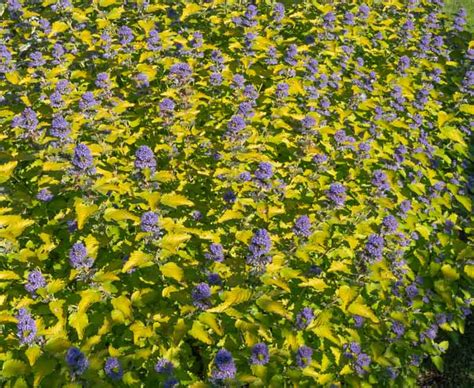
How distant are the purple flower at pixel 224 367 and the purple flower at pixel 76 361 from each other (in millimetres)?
842

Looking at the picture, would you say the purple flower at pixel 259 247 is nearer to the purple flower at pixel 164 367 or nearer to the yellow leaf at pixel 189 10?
the purple flower at pixel 164 367

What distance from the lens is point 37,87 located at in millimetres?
5434

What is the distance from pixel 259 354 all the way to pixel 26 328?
1520 millimetres

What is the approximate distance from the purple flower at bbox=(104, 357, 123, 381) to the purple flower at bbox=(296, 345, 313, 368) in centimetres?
122

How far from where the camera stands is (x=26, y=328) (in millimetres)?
2955

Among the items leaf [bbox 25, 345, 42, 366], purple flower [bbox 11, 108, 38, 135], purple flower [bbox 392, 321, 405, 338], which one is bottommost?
purple flower [bbox 392, 321, 405, 338]

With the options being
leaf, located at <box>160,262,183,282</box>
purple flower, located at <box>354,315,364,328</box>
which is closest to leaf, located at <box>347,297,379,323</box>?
purple flower, located at <box>354,315,364,328</box>

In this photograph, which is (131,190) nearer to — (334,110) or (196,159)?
(196,159)

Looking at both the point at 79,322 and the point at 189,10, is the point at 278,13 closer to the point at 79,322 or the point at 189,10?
the point at 189,10

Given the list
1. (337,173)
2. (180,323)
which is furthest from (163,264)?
(337,173)

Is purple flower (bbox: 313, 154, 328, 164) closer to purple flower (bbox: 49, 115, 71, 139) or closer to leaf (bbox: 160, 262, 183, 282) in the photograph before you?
leaf (bbox: 160, 262, 183, 282)

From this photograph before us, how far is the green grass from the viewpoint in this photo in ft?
37.9

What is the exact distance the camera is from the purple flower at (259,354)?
3002 mm

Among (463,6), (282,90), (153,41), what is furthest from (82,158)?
(463,6)
